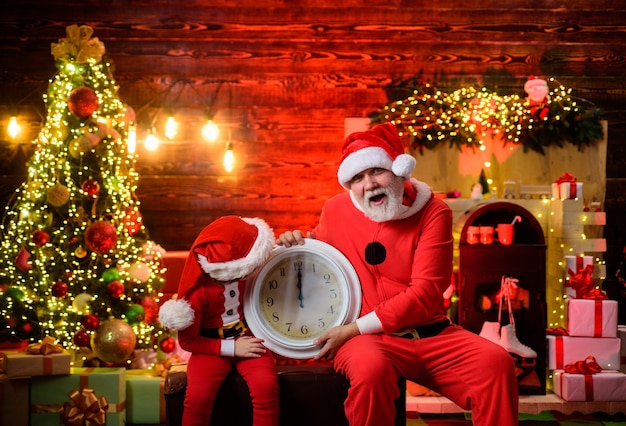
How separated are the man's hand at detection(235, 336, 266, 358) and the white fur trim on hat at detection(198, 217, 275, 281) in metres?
0.23

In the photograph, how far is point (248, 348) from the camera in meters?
2.54

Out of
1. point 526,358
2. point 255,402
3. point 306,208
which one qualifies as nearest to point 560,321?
point 526,358

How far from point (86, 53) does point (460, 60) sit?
256 cm

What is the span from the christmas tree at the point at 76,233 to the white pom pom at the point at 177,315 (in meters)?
1.45

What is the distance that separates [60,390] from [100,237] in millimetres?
881

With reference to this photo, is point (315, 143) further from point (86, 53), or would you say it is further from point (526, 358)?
point (526, 358)

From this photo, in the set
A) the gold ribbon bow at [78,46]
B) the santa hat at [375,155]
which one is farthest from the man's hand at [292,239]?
the gold ribbon bow at [78,46]

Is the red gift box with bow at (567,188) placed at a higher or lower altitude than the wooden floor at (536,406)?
higher

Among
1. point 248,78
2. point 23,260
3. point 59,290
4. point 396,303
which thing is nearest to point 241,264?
point 396,303

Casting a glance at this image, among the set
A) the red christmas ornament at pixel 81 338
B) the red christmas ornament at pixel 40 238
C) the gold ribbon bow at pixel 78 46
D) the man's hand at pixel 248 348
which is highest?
the gold ribbon bow at pixel 78 46

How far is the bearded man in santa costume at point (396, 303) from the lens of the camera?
7.80 feet

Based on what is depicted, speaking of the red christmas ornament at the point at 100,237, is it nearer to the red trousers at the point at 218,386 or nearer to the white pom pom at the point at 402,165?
the red trousers at the point at 218,386

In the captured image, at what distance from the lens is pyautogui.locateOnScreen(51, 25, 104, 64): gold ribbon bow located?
4.07 metres

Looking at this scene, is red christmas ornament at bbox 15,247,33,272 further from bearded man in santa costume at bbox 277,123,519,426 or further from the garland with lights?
the garland with lights
